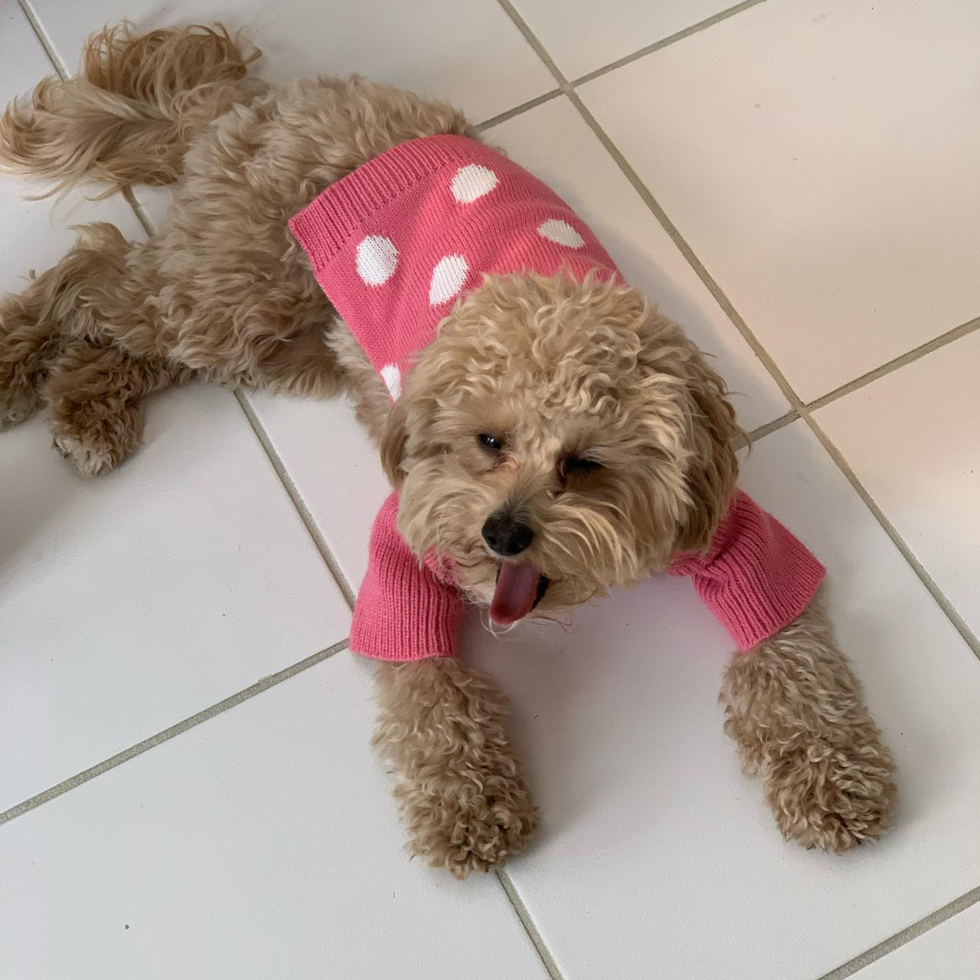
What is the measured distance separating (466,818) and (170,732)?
43 cm

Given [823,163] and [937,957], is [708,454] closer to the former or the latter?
[937,957]

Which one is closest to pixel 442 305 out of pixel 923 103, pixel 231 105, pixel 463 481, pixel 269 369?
pixel 463 481

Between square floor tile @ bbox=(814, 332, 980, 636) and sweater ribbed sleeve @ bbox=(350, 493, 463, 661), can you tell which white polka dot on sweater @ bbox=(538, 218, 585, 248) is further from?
square floor tile @ bbox=(814, 332, 980, 636)

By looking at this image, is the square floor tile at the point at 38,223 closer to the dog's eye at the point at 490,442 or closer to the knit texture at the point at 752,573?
the dog's eye at the point at 490,442

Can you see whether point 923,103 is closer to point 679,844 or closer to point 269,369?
point 269,369

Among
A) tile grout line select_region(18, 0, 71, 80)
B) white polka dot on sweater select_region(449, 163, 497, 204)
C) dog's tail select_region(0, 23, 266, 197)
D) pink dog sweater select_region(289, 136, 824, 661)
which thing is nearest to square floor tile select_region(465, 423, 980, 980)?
pink dog sweater select_region(289, 136, 824, 661)

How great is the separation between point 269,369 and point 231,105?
15.8 inches

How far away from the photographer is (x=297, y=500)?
1.59 metres

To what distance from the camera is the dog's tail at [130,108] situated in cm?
166

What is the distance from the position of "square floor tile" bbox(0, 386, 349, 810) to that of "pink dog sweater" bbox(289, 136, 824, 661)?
179 millimetres

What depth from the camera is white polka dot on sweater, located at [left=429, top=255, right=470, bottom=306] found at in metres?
1.31

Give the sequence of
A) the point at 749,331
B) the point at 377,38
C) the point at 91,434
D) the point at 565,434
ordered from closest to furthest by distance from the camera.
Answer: the point at 565,434, the point at 91,434, the point at 749,331, the point at 377,38

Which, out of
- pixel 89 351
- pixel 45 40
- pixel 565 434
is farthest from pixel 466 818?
pixel 45 40

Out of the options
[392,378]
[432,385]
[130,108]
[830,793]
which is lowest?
[830,793]
